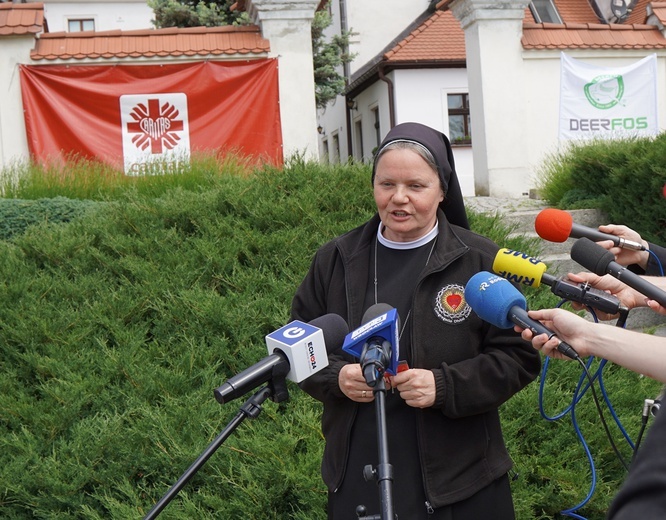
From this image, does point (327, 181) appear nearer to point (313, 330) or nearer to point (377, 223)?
point (377, 223)

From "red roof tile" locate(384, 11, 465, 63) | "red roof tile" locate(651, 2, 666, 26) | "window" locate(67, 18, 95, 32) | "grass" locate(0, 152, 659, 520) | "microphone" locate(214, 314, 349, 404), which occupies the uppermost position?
"window" locate(67, 18, 95, 32)

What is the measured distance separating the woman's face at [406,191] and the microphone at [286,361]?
682mm

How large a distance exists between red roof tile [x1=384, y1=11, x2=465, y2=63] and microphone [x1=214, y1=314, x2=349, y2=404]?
22.4 m

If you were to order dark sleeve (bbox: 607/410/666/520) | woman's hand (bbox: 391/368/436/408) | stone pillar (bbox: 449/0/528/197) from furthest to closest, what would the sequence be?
stone pillar (bbox: 449/0/528/197)
woman's hand (bbox: 391/368/436/408)
dark sleeve (bbox: 607/410/666/520)

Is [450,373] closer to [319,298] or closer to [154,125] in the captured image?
[319,298]

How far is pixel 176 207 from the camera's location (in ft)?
21.8

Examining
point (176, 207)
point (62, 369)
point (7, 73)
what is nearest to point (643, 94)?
point (176, 207)

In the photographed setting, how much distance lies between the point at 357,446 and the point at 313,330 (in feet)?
2.12

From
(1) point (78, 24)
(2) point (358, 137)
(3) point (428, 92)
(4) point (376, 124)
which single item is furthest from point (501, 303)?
(1) point (78, 24)

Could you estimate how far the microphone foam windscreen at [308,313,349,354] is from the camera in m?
2.28

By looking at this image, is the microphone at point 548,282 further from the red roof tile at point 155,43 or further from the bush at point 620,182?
the red roof tile at point 155,43

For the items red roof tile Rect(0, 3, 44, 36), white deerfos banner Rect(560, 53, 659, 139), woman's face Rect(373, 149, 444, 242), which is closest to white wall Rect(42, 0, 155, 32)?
red roof tile Rect(0, 3, 44, 36)

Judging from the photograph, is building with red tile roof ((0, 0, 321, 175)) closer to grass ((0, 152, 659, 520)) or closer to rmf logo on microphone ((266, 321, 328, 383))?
grass ((0, 152, 659, 520))

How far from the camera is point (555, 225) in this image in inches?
101
